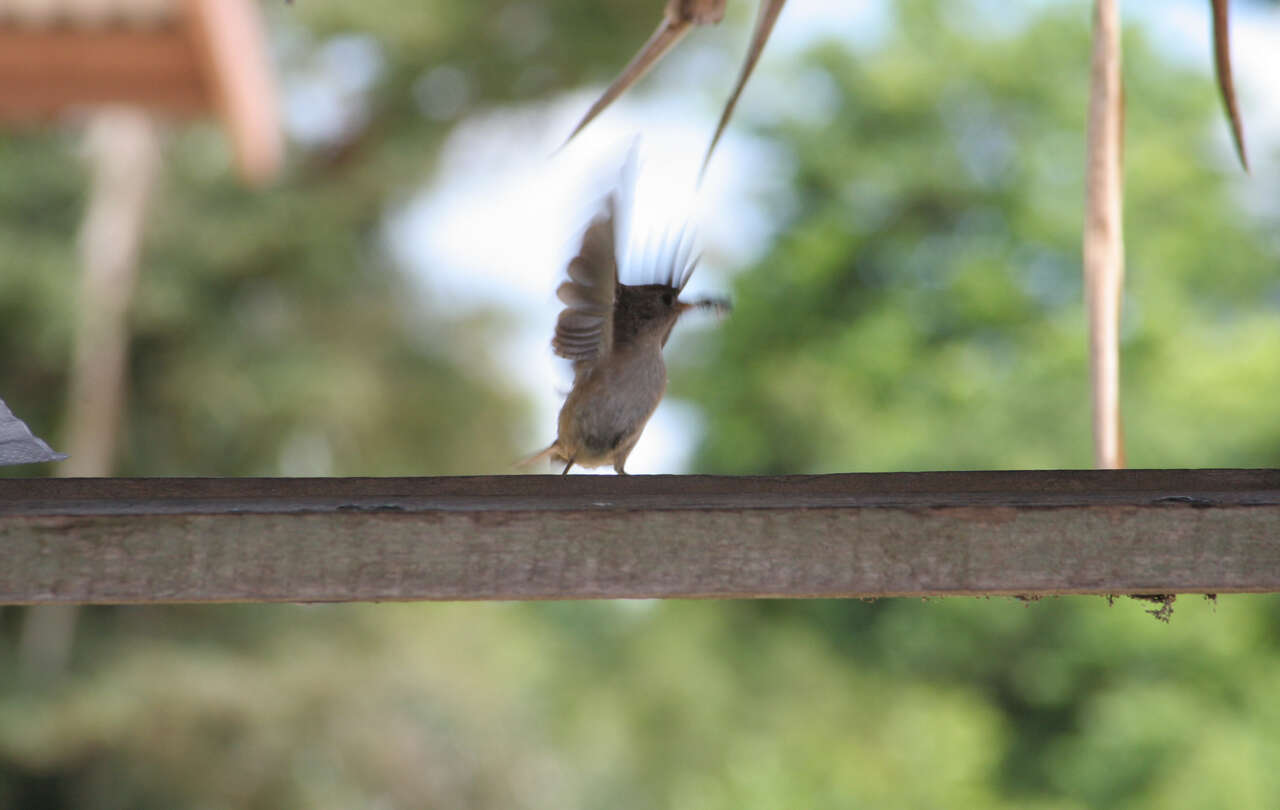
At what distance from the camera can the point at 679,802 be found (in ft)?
20.3

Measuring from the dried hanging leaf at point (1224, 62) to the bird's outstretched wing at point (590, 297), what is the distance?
40 cm

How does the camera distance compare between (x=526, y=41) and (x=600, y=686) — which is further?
(x=600, y=686)

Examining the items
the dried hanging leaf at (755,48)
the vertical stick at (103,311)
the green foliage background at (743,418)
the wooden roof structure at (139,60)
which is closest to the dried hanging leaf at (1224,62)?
the dried hanging leaf at (755,48)

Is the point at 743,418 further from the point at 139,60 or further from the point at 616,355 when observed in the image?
the point at 616,355

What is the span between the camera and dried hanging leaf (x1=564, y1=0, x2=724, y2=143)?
84 centimetres

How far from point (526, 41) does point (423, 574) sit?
5480 millimetres

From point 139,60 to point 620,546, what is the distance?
6.82ft

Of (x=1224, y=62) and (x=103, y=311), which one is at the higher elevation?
(x=103, y=311)

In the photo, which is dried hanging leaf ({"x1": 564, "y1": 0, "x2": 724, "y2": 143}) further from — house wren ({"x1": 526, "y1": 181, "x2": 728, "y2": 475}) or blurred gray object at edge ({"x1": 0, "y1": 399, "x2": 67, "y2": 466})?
blurred gray object at edge ({"x1": 0, "y1": 399, "x2": 67, "y2": 466})

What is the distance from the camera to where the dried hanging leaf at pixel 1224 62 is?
2.87 feet

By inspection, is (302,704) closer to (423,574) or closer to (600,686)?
(600,686)

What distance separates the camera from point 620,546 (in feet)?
2.11

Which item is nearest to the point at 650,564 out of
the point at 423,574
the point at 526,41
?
the point at 423,574

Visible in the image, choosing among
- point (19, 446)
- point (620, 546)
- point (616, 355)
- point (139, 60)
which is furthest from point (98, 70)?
point (620, 546)
